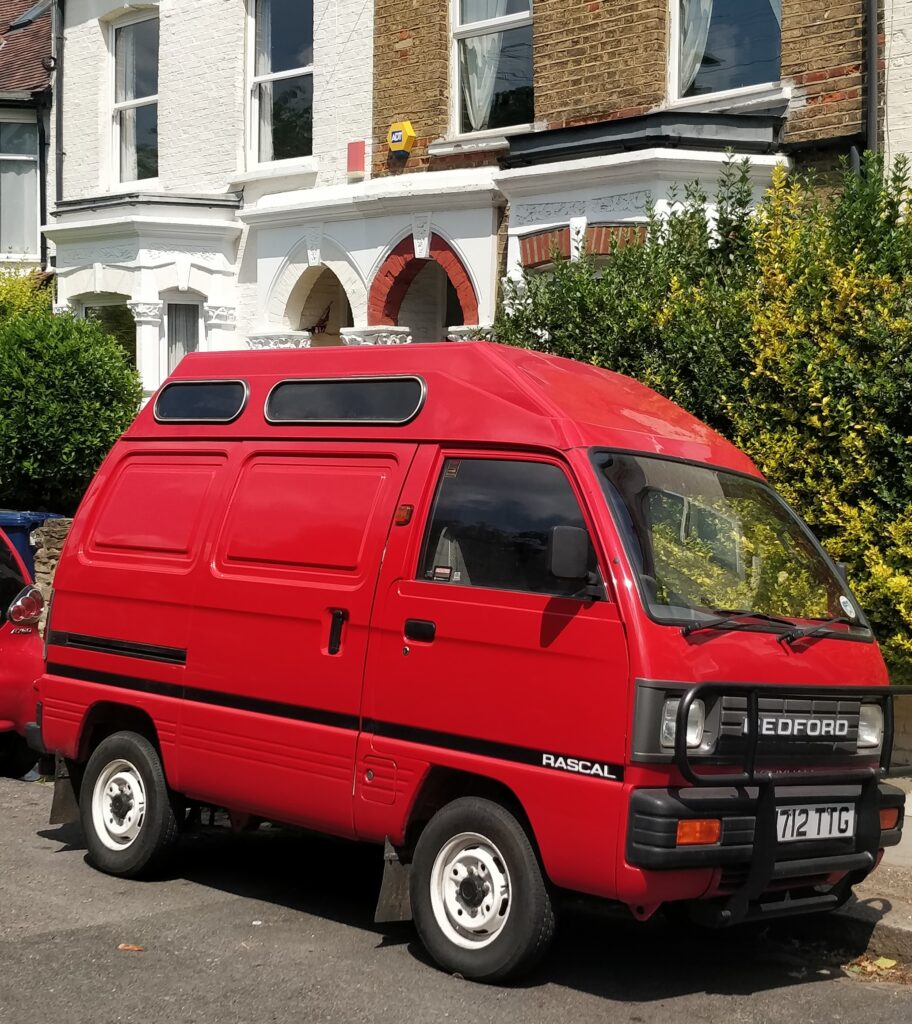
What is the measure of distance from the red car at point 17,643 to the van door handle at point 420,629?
413 centimetres

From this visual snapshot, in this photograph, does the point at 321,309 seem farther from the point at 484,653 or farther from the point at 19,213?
the point at 484,653

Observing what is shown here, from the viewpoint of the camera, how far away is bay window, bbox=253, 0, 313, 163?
16766 mm

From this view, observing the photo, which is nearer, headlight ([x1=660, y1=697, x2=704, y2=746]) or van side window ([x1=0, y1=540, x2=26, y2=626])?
headlight ([x1=660, y1=697, x2=704, y2=746])

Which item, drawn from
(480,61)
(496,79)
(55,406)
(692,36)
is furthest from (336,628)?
(480,61)

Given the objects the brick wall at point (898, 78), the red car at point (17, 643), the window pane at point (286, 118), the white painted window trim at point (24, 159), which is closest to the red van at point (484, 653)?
the red car at point (17, 643)

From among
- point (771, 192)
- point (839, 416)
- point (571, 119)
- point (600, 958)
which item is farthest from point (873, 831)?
point (571, 119)

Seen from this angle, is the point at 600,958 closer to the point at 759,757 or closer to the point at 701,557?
the point at 759,757

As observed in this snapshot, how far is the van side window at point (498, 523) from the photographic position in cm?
585

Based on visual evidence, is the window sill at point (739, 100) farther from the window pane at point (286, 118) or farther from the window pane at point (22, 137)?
the window pane at point (22, 137)

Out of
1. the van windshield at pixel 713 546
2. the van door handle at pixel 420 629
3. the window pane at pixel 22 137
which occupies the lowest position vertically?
the van door handle at pixel 420 629

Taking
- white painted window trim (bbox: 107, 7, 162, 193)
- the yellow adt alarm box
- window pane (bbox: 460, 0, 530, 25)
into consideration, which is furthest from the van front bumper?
white painted window trim (bbox: 107, 7, 162, 193)

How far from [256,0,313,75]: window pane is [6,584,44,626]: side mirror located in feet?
29.6

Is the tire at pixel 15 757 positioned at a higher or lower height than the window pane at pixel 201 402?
lower

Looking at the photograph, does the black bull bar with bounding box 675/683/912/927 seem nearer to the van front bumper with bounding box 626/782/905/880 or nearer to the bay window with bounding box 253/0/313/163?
the van front bumper with bounding box 626/782/905/880
